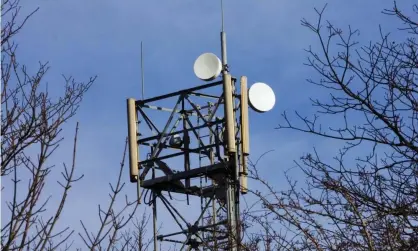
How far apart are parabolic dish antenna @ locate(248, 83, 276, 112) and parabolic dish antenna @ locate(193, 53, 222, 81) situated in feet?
2.24

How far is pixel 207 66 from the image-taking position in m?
18.1

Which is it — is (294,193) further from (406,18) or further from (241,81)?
(241,81)

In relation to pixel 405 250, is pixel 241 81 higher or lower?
higher

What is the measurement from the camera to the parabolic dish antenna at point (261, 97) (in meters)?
17.9

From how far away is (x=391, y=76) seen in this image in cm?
931

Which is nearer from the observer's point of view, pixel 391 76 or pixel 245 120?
pixel 391 76

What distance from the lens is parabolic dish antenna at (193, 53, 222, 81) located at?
18000 millimetres

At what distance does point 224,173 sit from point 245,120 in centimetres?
97

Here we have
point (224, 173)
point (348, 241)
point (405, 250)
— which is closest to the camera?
point (405, 250)

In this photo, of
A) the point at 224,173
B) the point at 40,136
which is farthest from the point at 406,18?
the point at 224,173

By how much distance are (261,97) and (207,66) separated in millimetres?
1075

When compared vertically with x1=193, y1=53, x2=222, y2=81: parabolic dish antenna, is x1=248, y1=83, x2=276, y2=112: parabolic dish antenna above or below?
below

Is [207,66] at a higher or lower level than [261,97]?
higher

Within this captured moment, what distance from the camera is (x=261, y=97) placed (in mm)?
18047
